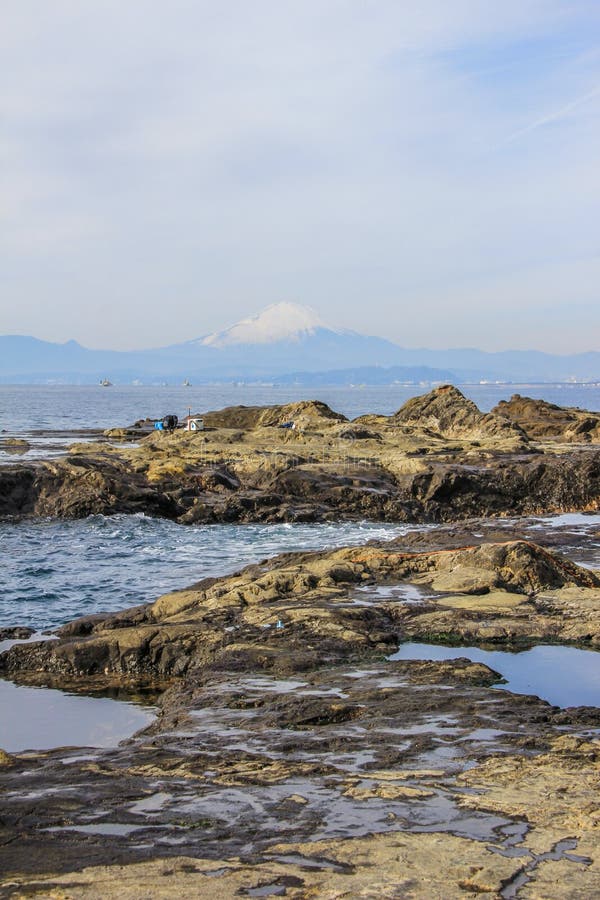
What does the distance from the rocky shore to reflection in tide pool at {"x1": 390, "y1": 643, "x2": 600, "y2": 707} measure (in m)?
0.28

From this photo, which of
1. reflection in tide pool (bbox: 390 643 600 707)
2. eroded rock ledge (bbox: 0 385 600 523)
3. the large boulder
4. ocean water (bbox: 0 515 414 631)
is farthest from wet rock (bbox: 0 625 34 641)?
the large boulder

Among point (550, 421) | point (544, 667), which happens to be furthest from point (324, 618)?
point (550, 421)

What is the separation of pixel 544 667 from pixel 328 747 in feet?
14.0

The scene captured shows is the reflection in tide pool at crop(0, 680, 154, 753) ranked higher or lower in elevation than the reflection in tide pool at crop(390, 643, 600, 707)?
lower

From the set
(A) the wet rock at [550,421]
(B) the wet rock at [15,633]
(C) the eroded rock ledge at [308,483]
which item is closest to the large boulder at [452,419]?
(A) the wet rock at [550,421]

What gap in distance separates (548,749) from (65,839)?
14.3ft

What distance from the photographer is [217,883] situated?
5227mm

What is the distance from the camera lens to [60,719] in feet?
35.7

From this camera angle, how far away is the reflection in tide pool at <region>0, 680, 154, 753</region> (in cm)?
1005

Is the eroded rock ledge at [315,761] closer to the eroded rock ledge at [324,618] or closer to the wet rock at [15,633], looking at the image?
the eroded rock ledge at [324,618]

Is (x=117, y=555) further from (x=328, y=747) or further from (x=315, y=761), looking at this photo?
(x=315, y=761)

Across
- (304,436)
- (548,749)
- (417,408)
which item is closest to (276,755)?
(548,749)

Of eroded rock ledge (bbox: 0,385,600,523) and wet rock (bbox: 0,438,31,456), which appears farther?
wet rock (bbox: 0,438,31,456)

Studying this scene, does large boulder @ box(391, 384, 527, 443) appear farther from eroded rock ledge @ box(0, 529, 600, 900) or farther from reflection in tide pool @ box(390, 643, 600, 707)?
reflection in tide pool @ box(390, 643, 600, 707)
